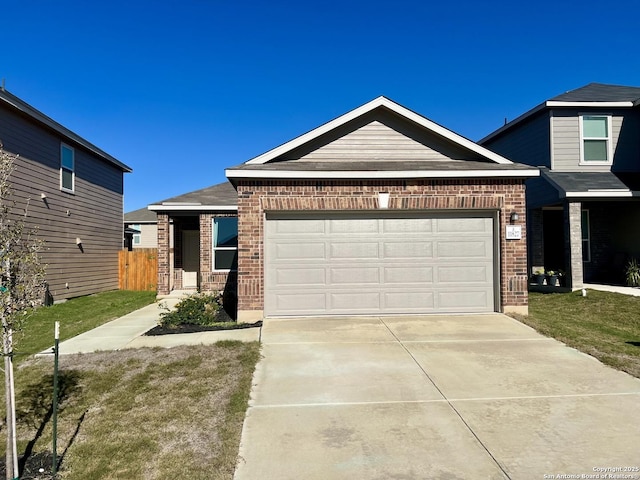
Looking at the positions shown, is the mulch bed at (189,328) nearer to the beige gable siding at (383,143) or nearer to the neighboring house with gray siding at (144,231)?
the beige gable siding at (383,143)

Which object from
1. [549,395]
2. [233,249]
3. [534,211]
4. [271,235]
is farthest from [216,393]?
[534,211]

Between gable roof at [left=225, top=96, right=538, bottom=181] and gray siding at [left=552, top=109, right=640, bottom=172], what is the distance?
6.07 meters

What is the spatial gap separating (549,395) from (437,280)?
4438 mm

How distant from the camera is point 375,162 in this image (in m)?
9.68

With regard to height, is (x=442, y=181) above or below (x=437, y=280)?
above

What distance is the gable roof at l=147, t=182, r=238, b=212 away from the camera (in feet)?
44.2

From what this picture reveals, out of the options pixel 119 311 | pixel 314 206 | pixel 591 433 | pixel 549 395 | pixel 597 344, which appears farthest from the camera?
pixel 119 311

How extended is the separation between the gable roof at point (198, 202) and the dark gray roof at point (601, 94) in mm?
11486

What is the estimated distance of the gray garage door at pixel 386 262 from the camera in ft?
29.6

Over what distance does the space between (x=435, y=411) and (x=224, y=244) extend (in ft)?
35.3

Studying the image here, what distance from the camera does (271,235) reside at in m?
9.01

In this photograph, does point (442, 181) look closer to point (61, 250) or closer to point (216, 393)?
point (216, 393)

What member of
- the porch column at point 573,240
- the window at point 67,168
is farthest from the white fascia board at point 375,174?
the window at point 67,168

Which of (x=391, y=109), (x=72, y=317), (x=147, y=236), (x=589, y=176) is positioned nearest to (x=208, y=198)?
(x=72, y=317)
